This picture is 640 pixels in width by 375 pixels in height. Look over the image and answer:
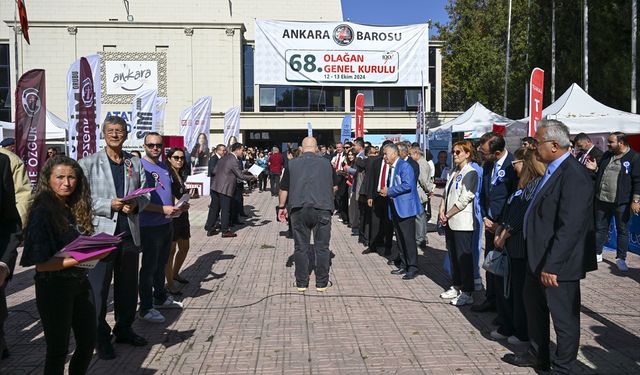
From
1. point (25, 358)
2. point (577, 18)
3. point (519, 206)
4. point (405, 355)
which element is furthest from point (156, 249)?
point (577, 18)

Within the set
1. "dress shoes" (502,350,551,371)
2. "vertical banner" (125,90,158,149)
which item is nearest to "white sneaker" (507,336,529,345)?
"dress shoes" (502,350,551,371)

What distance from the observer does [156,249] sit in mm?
5543

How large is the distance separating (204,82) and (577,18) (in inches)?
967

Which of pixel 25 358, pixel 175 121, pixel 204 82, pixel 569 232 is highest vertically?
pixel 204 82

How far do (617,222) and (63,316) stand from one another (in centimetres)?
775

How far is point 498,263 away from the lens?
4859 millimetres

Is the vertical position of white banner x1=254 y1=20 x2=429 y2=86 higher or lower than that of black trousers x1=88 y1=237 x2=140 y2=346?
higher

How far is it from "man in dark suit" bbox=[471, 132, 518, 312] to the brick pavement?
1.31ft

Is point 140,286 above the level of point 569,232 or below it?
below

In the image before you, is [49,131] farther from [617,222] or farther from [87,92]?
[617,222]

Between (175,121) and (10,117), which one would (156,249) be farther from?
(10,117)

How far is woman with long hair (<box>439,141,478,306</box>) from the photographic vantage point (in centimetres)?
617

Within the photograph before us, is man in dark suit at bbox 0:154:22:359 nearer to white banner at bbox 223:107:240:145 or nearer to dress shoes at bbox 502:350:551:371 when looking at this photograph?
dress shoes at bbox 502:350:551:371

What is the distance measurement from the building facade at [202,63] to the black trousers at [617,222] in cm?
3171
